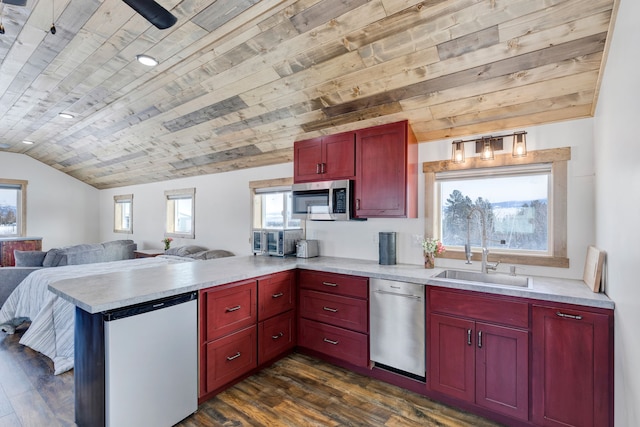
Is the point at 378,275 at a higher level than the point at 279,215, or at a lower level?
lower

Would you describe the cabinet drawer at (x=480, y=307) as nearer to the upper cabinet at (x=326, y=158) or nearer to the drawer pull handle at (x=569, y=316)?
the drawer pull handle at (x=569, y=316)

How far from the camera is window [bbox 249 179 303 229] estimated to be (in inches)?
164

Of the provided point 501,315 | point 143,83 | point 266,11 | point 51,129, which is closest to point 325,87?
point 266,11

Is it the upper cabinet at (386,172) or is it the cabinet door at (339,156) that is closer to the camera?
the upper cabinet at (386,172)

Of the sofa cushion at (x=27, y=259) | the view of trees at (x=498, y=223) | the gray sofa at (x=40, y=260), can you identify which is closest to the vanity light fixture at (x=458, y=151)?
the view of trees at (x=498, y=223)

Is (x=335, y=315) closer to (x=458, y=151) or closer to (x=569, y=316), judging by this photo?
(x=569, y=316)

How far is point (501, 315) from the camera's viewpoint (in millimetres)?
2010

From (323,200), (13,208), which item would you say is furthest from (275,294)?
(13,208)

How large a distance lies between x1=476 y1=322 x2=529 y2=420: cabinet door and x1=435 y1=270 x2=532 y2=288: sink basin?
0.38 metres

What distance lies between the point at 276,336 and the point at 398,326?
1130mm

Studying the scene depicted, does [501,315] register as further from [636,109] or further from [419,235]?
[636,109]

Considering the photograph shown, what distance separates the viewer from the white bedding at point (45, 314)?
9.07 ft

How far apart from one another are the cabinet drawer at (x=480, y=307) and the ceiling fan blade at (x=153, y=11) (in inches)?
92.4

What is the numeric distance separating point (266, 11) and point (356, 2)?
1.98ft
